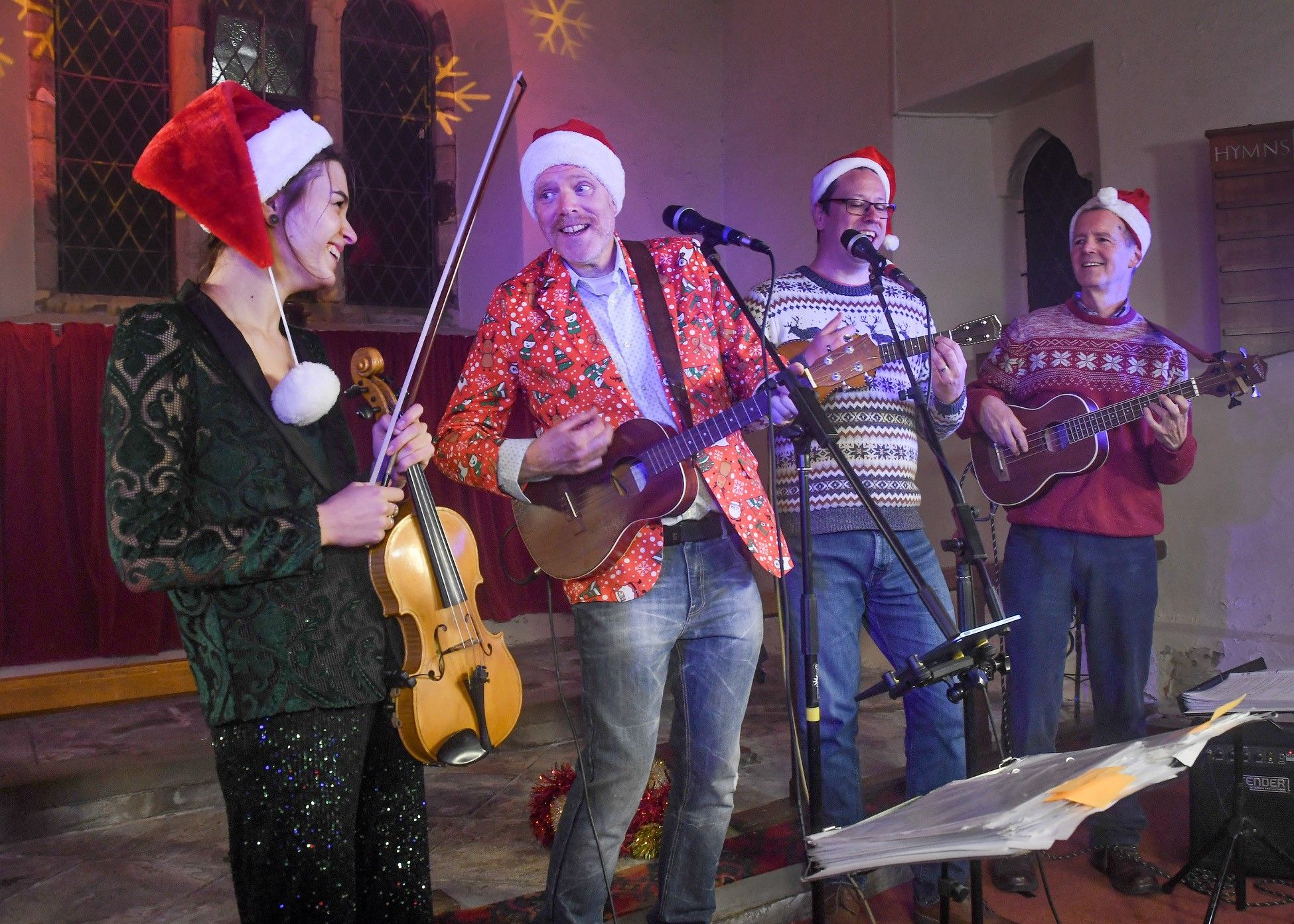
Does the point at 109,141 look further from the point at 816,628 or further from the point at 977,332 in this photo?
the point at 816,628

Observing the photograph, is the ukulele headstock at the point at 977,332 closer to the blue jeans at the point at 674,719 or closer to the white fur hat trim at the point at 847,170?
the white fur hat trim at the point at 847,170

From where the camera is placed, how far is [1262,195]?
15.6 ft

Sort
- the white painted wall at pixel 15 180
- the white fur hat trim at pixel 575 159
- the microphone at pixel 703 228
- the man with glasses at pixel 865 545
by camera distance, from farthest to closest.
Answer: the white painted wall at pixel 15 180, the man with glasses at pixel 865 545, the white fur hat trim at pixel 575 159, the microphone at pixel 703 228

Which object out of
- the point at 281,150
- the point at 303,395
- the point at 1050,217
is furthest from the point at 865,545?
the point at 1050,217

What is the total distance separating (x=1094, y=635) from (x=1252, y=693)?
4.52 ft

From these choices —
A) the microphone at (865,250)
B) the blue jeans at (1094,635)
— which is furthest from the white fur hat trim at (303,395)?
the blue jeans at (1094,635)

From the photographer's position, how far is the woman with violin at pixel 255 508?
5.48 feet

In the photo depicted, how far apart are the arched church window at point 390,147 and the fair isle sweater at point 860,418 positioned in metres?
4.57

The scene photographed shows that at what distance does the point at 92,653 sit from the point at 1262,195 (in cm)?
636

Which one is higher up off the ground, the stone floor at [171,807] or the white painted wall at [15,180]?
the white painted wall at [15,180]

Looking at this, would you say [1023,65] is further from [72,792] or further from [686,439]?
[72,792]

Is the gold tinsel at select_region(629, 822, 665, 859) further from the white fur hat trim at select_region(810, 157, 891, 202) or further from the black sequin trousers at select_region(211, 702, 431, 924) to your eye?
the white fur hat trim at select_region(810, 157, 891, 202)

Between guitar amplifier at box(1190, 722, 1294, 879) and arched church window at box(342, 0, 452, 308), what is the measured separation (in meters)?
5.46

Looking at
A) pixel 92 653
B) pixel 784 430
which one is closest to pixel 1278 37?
pixel 784 430
